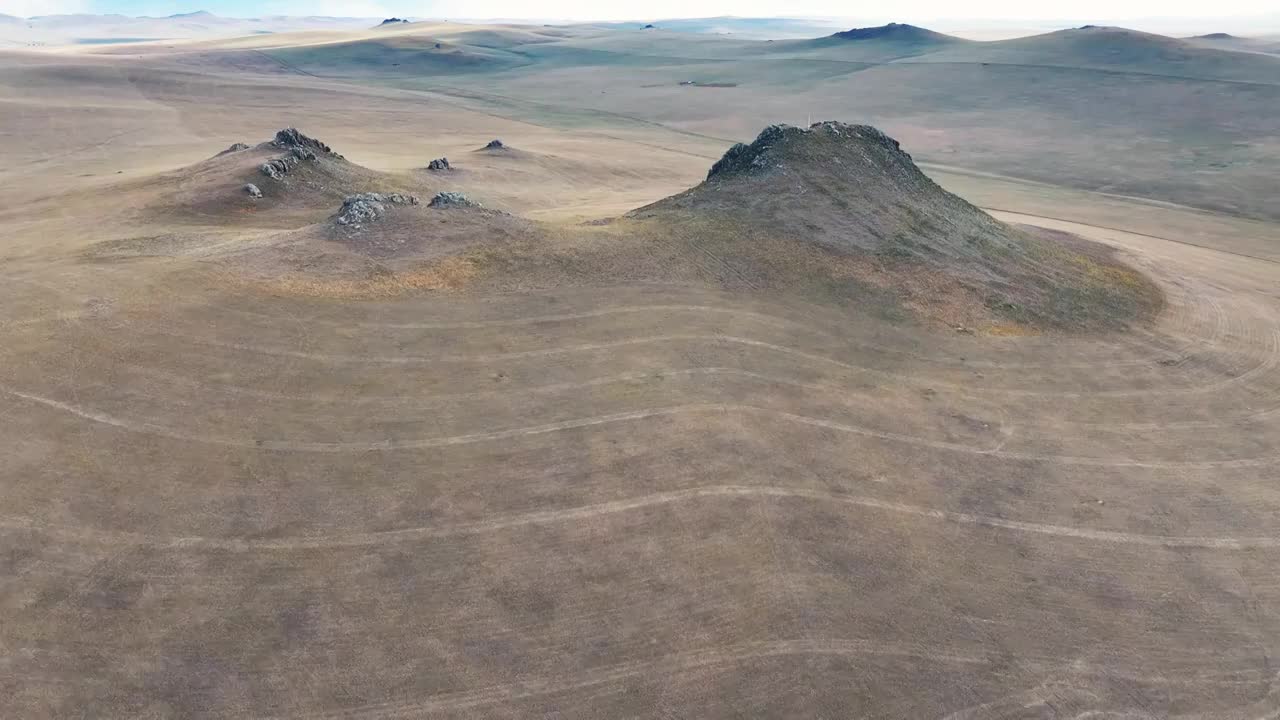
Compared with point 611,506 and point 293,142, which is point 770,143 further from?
point 293,142

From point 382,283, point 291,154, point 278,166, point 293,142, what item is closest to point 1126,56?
point 293,142

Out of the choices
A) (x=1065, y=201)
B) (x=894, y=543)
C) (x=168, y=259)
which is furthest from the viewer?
(x=1065, y=201)

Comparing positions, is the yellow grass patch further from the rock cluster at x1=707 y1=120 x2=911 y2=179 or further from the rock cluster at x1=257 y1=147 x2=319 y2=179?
the rock cluster at x1=257 y1=147 x2=319 y2=179

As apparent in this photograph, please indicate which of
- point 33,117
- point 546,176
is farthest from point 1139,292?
point 33,117

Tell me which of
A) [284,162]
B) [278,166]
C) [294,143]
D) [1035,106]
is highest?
[1035,106]

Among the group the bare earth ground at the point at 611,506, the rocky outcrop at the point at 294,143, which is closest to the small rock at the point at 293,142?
the rocky outcrop at the point at 294,143

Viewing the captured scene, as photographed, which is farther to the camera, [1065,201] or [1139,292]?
[1065,201]

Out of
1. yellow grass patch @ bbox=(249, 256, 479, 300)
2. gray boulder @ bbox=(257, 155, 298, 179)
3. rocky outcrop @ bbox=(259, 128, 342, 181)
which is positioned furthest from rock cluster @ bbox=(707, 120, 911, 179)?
rocky outcrop @ bbox=(259, 128, 342, 181)

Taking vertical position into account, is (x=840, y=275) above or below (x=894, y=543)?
above

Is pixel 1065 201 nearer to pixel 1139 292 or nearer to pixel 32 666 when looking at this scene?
pixel 1139 292
